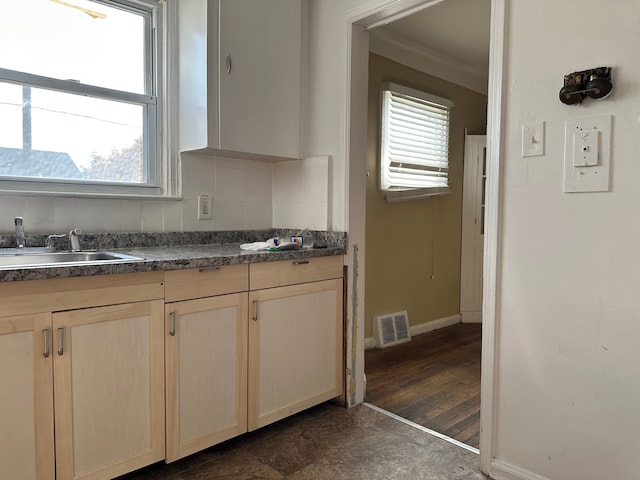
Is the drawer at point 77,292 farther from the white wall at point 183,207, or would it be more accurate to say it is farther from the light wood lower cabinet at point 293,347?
the white wall at point 183,207

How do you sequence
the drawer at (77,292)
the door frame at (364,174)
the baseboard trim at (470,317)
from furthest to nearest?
the baseboard trim at (470,317) < the door frame at (364,174) < the drawer at (77,292)

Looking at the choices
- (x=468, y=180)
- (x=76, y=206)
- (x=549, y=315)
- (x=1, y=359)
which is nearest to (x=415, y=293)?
(x=468, y=180)

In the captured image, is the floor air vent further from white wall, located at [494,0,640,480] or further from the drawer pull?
the drawer pull

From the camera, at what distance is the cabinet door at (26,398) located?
1.36 meters

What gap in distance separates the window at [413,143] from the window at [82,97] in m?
1.75

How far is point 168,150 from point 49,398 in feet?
4.30

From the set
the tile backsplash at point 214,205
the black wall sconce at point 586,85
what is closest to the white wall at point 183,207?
the tile backsplash at point 214,205

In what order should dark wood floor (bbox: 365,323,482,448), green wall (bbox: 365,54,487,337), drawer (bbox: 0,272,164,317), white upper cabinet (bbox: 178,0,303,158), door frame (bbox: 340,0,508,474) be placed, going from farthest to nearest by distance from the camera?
green wall (bbox: 365,54,487,337), dark wood floor (bbox: 365,323,482,448), white upper cabinet (bbox: 178,0,303,158), door frame (bbox: 340,0,508,474), drawer (bbox: 0,272,164,317)

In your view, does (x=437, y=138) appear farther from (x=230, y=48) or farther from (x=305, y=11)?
(x=230, y=48)

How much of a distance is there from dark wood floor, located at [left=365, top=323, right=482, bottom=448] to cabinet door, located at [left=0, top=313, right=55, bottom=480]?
5.31ft

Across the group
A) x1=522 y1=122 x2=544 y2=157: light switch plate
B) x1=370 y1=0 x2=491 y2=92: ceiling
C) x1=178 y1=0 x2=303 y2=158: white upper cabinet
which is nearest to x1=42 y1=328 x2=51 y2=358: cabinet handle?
x1=178 y1=0 x2=303 y2=158: white upper cabinet

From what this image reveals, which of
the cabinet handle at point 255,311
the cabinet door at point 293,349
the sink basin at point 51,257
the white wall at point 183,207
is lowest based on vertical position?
the cabinet door at point 293,349

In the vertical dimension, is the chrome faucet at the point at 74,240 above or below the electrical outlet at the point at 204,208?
below

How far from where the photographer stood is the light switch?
151 centimetres
